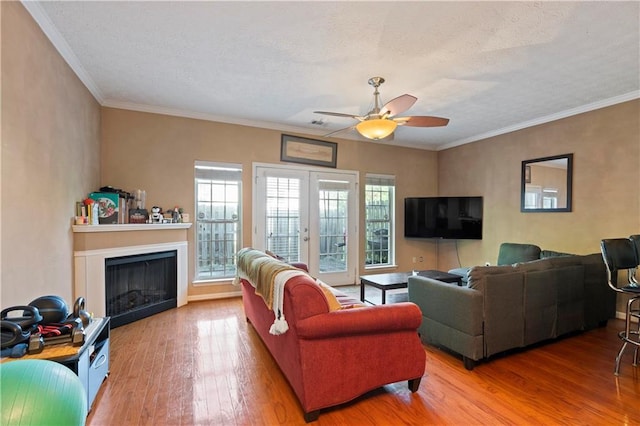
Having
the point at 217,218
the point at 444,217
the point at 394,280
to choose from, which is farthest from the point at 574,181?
the point at 217,218

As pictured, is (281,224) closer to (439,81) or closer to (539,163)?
(439,81)

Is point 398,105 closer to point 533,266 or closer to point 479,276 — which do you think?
point 479,276

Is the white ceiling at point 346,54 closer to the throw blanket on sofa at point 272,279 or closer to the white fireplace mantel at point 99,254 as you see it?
the white fireplace mantel at point 99,254

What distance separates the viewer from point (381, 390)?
2230 mm

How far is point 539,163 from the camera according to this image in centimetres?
464

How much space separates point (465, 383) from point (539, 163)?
150 inches

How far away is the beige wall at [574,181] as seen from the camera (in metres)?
3.73

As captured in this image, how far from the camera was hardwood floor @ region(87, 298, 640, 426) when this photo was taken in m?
1.93

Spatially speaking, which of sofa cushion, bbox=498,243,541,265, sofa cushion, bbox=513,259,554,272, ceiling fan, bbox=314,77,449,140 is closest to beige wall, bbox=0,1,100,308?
ceiling fan, bbox=314,77,449,140

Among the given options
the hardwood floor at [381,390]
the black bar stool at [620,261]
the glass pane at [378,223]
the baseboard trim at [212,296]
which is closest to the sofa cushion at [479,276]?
the hardwood floor at [381,390]

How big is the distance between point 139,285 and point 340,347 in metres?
3.08

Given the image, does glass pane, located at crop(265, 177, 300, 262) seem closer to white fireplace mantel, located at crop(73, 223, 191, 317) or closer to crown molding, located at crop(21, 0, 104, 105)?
white fireplace mantel, located at crop(73, 223, 191, 317)

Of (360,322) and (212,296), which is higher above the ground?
(360,322)

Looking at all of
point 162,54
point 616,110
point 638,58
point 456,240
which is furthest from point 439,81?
point 456,240
